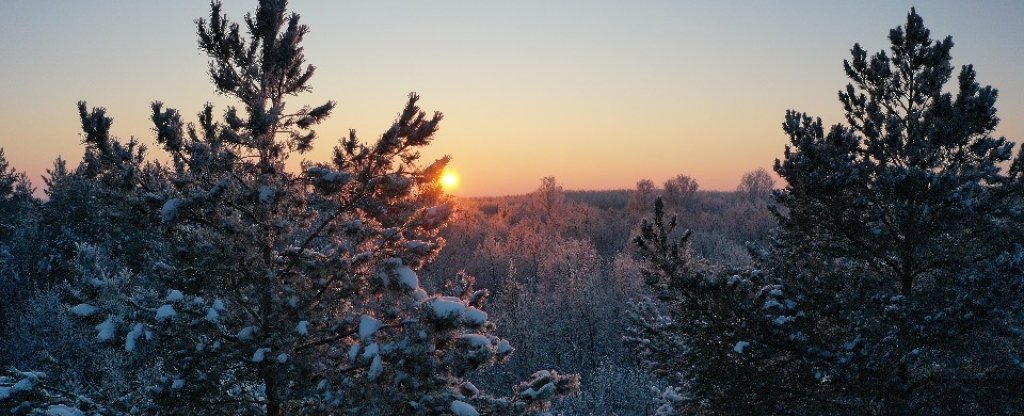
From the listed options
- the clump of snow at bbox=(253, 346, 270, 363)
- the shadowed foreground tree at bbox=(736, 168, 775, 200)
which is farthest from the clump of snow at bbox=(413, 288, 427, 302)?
the shadowed foreground tree at bbox=(736, 168, 775, 200)

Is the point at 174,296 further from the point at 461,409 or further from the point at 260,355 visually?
the point at 461,409

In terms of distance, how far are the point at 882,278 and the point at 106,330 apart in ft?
36.4

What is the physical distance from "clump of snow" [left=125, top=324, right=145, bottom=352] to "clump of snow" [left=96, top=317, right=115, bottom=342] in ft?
0.56

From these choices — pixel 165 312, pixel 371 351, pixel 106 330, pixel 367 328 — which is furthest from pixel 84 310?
pixel 371 351

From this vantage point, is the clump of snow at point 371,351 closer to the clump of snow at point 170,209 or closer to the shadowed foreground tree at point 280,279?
the shadowed foreground tree at point 280,279

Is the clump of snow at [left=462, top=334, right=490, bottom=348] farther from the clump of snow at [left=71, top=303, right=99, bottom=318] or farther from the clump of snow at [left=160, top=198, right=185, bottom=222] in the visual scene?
the clump of snow at [left=71, top=303, right=99, bottom=318]

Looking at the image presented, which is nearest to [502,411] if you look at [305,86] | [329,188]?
[329,188]

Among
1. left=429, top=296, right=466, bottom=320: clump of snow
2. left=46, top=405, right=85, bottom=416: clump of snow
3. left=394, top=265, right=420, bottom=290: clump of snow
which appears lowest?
left=46, top=405, right=85, bottom=416: clump of snow

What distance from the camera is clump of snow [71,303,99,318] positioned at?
6.53 metres

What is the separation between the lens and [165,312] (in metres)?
6.56

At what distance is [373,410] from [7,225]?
44.9m

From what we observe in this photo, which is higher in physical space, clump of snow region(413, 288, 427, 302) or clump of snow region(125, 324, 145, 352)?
clump of snow region(413, 288, 427, 302)

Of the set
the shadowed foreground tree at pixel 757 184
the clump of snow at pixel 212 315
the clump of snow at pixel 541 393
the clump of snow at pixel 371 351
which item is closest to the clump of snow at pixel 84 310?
the clump of snow at pixel 212 315

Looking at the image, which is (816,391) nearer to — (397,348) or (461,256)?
(397,348)
